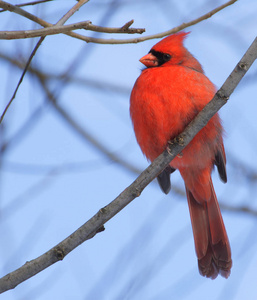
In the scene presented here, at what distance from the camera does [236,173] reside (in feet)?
10.3

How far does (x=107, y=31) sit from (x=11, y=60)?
3.83 ft

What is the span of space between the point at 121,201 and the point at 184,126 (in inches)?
32.4

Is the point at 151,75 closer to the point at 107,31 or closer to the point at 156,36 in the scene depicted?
the point at 156,36

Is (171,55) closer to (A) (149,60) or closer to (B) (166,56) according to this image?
(B) (166,56)

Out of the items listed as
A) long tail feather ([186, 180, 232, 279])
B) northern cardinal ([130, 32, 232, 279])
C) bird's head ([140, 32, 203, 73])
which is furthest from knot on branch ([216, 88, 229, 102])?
long tail feather ([186, 180, 232, 279])

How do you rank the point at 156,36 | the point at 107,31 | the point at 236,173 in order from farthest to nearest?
the point at 236,173 < the point at 156,36 < the point at 107,31

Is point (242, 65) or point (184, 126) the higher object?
point (184, 126)

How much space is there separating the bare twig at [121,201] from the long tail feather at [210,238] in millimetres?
1114

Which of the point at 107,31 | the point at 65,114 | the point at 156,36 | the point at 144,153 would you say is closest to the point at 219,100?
the point at 156,36

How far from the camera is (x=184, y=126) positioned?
106 inches

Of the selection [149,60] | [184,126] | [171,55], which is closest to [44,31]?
[184,126]

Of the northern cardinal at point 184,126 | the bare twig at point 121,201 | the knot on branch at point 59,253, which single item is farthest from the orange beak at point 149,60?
the knot on branch at point 59,253

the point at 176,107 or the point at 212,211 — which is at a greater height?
the point at 176,107

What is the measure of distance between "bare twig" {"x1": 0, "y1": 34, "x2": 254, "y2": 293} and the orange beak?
105cm
